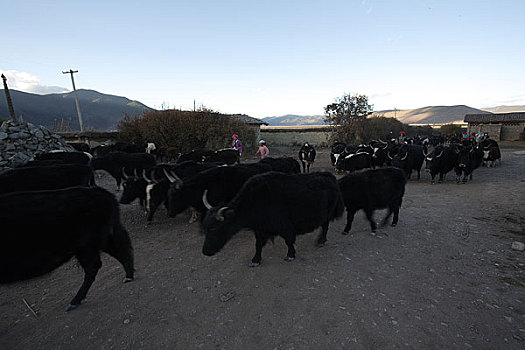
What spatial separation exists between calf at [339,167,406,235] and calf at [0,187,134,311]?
4.20m

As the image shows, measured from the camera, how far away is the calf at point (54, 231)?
269 centimetres

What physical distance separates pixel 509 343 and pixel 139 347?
12.3ft

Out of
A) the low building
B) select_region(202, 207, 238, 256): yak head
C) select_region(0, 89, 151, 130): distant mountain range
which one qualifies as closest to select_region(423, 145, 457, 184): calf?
select_region(202, 207, 238, 256): yak head

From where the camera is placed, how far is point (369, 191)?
5.34m

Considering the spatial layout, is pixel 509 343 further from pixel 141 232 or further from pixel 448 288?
pixel 141 232

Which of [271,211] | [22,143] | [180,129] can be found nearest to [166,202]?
[271,211]

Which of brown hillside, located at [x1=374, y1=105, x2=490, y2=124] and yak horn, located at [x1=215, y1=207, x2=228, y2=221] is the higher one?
brown hillside, located at [x1=374, y1=105, x2=490, y2=124]

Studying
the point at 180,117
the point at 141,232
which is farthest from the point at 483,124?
the point at 141,232

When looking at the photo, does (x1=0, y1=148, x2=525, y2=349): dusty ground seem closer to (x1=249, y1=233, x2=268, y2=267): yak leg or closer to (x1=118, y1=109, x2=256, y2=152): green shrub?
(x1=249, y1=233, x2=268, y2=267): yak leg

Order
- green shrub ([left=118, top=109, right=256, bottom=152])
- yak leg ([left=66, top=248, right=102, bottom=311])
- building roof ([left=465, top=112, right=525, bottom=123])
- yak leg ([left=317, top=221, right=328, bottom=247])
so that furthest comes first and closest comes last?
building roof ([left=465, top=112, right=525, bottom=123])
green shrub ([left=118, top=109, right=256, bottom=152])
yak leg ([left=317, top=221, right=328, bottom=247])
yak leg ([left=66, top=248, right=102, bottom=311])

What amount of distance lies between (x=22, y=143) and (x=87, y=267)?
12.7 meters

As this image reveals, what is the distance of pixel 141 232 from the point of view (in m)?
5.78

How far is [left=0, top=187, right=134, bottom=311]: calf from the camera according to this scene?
2.69 m

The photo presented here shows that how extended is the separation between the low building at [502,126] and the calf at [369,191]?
3053 centimetres
